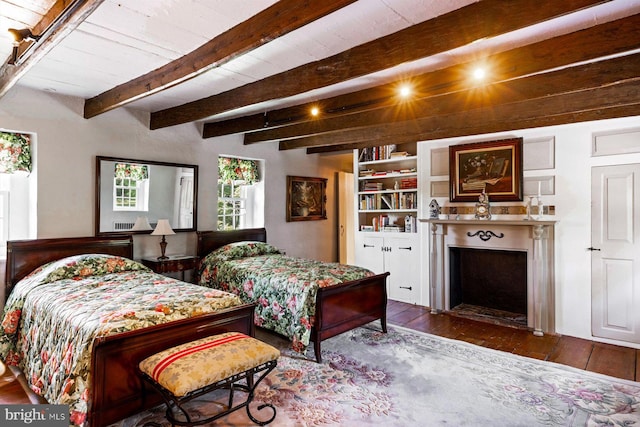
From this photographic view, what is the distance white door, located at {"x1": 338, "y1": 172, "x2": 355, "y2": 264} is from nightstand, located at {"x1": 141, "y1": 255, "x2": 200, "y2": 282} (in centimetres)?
324

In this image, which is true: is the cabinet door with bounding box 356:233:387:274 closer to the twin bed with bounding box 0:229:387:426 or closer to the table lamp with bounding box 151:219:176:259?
the twin bed with bounding box 0:229:387:426

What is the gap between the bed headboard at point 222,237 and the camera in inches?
193

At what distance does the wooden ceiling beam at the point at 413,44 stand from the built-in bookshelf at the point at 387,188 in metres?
2.85

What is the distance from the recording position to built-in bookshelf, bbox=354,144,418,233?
5480mm

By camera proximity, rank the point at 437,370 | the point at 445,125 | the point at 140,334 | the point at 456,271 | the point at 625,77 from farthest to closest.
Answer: the point at 456,271, the point at 445,125, the point at 437,370, the point at 625,77, the point at 140,334

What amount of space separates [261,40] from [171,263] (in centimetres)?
306

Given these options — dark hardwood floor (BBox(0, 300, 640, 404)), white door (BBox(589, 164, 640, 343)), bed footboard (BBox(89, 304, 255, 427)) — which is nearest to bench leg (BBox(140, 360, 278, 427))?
bed footboard (BBox(89, 304, 255, 427))

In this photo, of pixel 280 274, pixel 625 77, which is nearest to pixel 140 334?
pixel 280 274

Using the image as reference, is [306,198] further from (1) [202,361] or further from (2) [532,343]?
(1) [202,361]

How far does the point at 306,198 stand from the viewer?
6422 millimetres

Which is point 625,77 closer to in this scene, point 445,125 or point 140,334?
point 445,125

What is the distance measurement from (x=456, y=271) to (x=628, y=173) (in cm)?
223

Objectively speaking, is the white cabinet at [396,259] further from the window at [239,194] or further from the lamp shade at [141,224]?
the lamp shade at [141,224]

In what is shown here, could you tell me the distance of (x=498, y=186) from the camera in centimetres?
453
